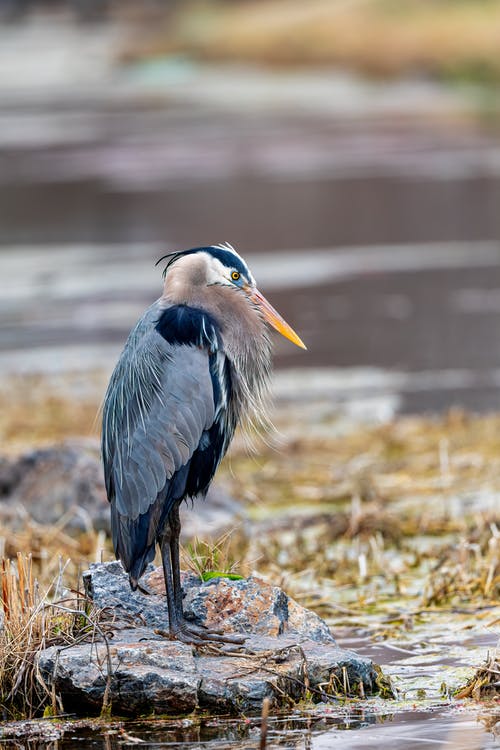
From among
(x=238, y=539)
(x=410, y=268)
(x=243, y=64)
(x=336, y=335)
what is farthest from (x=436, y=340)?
(x=243, y=64)

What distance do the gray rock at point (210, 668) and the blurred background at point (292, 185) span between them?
18.5 ft

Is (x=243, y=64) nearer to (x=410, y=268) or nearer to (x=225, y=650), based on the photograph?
(x=410, y=268)

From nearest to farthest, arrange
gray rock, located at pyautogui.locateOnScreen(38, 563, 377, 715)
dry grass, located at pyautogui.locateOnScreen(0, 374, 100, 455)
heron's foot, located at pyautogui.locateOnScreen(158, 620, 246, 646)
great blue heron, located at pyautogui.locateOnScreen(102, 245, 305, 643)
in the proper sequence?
gray rock, located at pyautogui.locateOnScreen(38, 563, 377, 715) < heron's foot, located at pyautogui.locateOnScreen(158, 620, 246, 646) < great blue heron, located at pyautogui.locateOnScreen(102, 245, 305, 643) < dry grass, located at pyautogui.locateOnScreen(0, 374, 100, 455)

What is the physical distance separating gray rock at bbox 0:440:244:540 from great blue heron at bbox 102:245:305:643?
216 centimetres

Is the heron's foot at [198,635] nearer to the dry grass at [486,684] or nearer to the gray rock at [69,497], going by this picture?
the dry grass at [486,684]

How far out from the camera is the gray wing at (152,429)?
18.8ft

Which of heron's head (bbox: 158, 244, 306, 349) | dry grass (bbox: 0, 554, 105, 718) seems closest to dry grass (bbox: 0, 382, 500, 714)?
dry grass (bbox: 0, 554, 105, 718)

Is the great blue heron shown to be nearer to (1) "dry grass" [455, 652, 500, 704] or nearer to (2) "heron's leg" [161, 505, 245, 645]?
(2) "heron's leg" [161, 505, 245, 645]

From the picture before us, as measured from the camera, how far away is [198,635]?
567 centimetres

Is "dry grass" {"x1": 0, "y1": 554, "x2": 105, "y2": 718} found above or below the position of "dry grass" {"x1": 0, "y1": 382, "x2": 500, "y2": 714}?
below

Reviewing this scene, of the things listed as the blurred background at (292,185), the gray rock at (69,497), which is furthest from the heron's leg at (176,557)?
the blurred background at (292,185)

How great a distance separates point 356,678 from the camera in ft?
17.8

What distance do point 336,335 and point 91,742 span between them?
9127mm

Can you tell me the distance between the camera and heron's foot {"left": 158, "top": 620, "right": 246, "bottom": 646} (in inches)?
222
